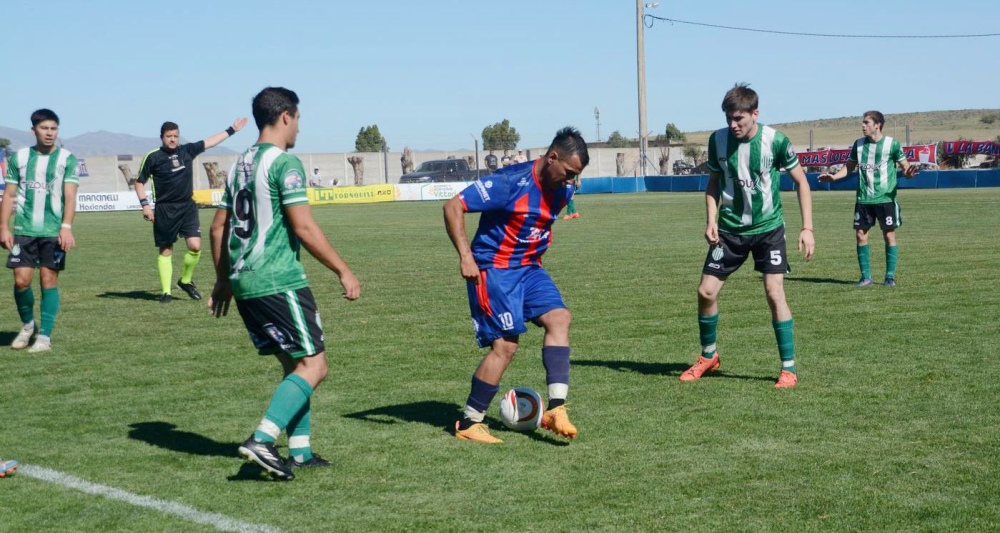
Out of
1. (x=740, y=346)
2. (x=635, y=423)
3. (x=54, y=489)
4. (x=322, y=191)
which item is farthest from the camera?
(x=322, y=191)

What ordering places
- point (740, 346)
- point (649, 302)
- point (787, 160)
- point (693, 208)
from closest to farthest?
point (787, 160) < point (740, 346) < point (649, 302) < point (693, 208)

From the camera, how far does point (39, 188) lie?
368 inches

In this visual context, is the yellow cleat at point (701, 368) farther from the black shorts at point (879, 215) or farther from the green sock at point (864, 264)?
the black shorts at point (879, 215)

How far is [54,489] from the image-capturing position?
521 cm

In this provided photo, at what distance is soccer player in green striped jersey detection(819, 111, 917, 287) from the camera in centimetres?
1328

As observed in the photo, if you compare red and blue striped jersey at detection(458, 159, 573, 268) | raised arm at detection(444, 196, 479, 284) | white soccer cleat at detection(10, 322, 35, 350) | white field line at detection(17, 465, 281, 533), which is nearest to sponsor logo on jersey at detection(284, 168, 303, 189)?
raised arm at detection(444, 196, 479, 284)

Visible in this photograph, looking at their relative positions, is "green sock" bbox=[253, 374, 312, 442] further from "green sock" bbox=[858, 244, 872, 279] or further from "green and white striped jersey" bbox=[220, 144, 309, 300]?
"green sock" bbox=[858, 244, 872, 279]

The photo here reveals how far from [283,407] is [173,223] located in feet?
29.6

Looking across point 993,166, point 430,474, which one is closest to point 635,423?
point 430,474

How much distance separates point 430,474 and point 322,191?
141 feet

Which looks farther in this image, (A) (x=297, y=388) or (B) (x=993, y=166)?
(B) (x=993, y=166)

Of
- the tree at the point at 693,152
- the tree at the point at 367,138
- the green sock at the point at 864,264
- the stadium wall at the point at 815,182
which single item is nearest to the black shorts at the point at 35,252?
the green sock at the point at 864,264

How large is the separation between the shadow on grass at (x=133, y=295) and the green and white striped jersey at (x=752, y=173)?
27.9 ft

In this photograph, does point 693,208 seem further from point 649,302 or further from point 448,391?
point 448,391
